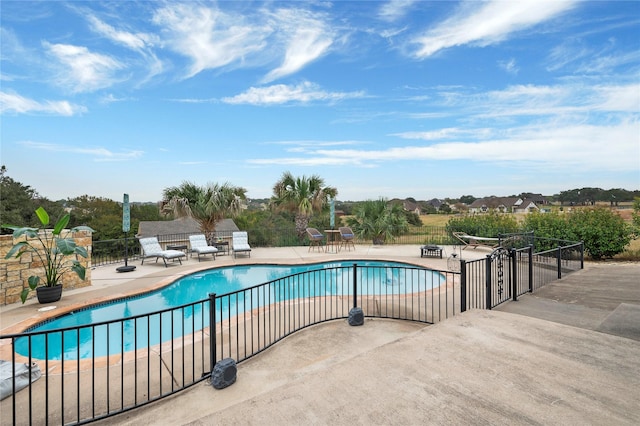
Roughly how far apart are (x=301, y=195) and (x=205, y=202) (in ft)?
14.2

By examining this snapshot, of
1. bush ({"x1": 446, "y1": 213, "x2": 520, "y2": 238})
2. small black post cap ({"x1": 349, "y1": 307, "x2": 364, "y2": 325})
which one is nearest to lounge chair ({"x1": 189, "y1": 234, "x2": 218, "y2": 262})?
small black post cap ({"x1": 349, "y1": 307, "x2": 364, "y2": 325})

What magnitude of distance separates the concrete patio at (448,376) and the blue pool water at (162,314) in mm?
771

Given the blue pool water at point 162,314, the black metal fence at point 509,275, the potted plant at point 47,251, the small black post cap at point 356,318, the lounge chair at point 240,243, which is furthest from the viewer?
the lounge chair at point 240,243

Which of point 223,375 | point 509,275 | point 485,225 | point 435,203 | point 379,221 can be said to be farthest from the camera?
point 435,203

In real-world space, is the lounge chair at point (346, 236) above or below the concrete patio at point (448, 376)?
above

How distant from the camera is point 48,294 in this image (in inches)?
238

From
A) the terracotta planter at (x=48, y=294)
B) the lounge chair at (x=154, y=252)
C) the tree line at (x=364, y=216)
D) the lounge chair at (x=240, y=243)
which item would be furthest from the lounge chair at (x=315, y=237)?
the terracotta planter at (x=48, y=294)

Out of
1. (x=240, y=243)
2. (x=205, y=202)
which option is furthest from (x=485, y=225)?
(x=205, y=202)

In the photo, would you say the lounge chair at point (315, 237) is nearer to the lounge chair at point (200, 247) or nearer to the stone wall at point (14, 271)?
the lounge chair at point (200, 247)

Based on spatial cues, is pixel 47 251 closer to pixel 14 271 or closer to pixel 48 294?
pixel 14 271

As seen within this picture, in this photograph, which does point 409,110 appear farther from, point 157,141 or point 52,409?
point 52,409

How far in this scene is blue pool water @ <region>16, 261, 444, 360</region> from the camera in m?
4.22

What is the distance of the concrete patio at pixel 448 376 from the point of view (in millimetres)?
2166

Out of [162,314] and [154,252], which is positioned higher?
[154,252]
